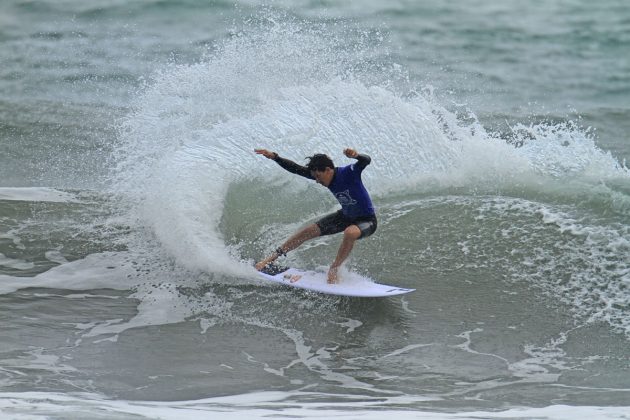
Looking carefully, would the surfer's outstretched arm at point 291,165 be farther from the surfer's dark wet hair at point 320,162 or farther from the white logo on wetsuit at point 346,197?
the white logo on wetsuit at point 346,197

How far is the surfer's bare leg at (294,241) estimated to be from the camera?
9.35m

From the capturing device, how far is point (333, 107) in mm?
12000

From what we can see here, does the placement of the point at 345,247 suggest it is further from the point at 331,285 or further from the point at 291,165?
the point at 291,165

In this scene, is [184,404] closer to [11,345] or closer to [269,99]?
[11,345]

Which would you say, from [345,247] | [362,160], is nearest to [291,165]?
[362,160]

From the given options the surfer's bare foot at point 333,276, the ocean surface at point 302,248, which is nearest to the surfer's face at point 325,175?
the surfer's bare foot at point 333,276

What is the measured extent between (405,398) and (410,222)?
12.6ft

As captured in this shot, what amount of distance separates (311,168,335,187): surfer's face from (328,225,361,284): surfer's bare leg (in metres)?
0.51

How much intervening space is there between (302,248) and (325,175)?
61.6 inches

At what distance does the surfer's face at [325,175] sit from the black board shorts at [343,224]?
0.50 metres

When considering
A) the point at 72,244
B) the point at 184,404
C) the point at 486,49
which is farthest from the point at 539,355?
the point at 486,49

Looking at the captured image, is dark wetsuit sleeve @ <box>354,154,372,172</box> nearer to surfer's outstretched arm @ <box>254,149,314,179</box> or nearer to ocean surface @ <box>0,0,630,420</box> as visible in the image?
surfer's outstretched arm @ <box>254,149,314,179</box>

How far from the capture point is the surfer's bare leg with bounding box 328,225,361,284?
8.83 metres

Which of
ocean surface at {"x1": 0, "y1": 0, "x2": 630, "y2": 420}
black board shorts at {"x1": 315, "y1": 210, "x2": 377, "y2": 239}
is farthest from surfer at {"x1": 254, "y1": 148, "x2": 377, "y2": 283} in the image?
ocean surface at {"x1": 0, "y1": 0, "x2": 630, "y2": 420}
